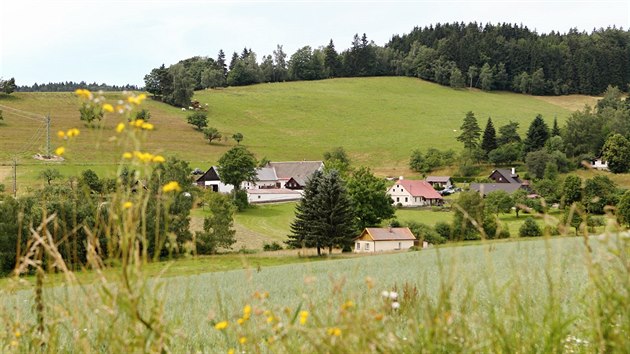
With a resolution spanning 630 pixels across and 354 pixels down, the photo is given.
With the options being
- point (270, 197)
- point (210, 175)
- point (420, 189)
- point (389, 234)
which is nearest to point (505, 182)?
point (420, 189)

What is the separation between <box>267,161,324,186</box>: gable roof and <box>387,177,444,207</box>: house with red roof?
14.8m

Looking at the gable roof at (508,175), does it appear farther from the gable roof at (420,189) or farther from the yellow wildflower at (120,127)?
the yellow wildflower at (120,127)

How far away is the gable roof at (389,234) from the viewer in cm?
5588

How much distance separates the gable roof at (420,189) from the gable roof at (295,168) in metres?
15.4

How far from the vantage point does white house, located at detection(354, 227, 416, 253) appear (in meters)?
55.2

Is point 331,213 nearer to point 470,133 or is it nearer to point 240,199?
point 240,199

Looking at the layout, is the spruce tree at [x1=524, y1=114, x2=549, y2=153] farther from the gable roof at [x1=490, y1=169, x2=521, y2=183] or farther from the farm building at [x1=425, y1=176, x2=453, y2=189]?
the farm building at [x1=425, y1=176, x2=453, y2=189]

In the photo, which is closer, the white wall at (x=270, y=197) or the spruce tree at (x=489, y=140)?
the white wall at (x=270, y=197)

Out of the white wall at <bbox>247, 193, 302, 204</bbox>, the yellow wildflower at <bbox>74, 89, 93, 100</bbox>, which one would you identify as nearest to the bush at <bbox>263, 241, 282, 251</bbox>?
the white wall at <bbox>247, 193, 302, 204</bbox>

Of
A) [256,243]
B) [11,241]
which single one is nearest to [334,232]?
[256,243]

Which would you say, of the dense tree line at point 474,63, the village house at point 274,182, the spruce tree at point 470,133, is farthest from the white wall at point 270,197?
the dense tree line at point 474,63

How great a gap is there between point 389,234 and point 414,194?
95.1 ft

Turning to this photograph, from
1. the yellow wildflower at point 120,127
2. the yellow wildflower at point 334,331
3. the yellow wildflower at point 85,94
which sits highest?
the yellow wildflower at point 85,94

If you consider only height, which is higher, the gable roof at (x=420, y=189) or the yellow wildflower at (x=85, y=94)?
the yellow wildflower at (x=85, y=94)
